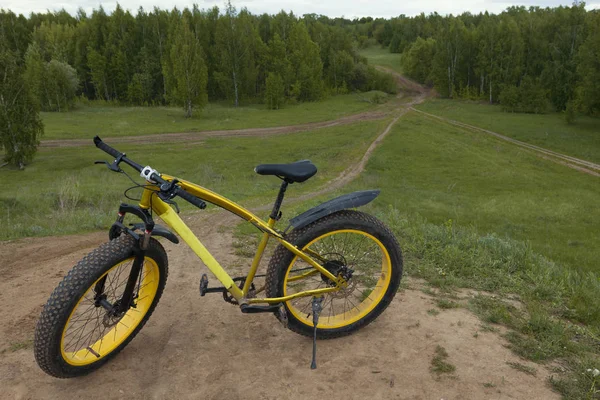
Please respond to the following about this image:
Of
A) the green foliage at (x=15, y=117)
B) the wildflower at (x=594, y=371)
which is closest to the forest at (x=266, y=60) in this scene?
the green foliage at (x=15, y=117)

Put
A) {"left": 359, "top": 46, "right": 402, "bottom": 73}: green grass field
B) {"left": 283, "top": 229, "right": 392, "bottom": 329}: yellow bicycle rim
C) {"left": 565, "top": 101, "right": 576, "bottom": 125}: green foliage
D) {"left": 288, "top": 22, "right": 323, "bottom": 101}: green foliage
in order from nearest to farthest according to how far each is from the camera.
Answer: {"left": 283, "top": 229, "right": 392, "bottom": 329}: yellow bicycle rim, {"left": 565, "top": 101, "right": 576, "bottom": 125}: green foliage, {"left": 288, "top": 22, "right": 323, "bottom": 101}: green foliage, {"left": 359, "top": 46, "right": 402, "bottom": 73}: green grass field

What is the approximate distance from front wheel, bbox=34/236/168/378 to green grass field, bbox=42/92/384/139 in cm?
3792

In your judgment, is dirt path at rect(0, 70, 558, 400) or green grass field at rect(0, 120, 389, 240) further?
green grass field at rect(0, 120, 389, 240)

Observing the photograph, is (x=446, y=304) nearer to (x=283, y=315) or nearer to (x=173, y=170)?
(x=283, y=315)

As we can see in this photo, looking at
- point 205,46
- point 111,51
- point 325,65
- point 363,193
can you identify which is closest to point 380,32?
point 325,65

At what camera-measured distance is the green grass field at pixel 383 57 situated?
9825cm

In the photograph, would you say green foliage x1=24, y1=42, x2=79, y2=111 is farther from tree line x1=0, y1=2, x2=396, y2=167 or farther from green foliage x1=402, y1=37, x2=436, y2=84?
green foliage x1=402, y1=37, x2=436, y2=84

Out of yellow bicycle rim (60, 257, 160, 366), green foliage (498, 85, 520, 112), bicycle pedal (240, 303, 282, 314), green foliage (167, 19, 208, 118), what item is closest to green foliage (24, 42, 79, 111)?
green foliage (167, 19, 208, 118)

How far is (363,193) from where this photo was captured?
4.40 metres

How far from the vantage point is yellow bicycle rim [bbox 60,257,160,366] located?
388cm

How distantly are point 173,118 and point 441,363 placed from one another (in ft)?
168

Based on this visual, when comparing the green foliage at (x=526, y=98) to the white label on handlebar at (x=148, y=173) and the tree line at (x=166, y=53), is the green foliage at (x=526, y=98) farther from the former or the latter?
the white label on handlebar at (x=148, y=173)

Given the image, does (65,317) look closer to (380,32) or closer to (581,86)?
(581,86)

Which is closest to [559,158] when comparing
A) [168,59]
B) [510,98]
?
[510,98]
